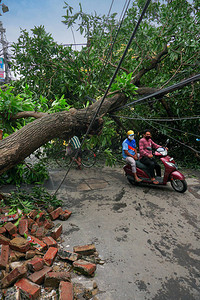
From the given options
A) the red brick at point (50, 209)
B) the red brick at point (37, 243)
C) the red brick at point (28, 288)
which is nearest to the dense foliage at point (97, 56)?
the red brick at point (50, 209)

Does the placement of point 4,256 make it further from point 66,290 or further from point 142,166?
point 142,166

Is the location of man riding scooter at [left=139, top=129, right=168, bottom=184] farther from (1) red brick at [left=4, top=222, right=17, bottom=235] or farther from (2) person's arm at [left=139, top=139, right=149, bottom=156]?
(1) red brick at [left=4, top=222, right=17, bottom=235]

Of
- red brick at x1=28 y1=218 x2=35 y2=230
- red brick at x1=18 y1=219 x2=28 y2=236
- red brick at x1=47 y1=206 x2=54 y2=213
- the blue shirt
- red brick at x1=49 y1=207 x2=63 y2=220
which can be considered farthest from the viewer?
the blue shirt

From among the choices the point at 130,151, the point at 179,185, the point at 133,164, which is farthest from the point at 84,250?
the point at 179,185

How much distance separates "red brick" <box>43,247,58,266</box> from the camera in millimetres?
2264

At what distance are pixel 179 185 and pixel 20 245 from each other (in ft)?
13.6

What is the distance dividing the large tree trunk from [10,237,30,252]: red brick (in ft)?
3.65

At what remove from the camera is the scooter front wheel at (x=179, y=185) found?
4.84 metres

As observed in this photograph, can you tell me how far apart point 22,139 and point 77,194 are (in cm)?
224

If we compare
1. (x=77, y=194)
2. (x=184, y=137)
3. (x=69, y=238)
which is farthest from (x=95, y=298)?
(x=184, y=137)

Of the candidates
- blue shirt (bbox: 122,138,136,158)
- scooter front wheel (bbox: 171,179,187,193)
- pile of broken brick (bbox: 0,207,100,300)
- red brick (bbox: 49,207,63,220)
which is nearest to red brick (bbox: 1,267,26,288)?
pile of broken brick (bbox: 0,207,100,300)

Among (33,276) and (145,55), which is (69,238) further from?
(145,55)

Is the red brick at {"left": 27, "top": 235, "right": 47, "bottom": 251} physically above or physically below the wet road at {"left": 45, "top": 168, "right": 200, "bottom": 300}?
above

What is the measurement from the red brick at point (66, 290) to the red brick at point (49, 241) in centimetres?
72
